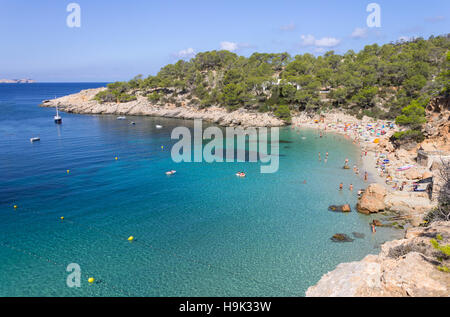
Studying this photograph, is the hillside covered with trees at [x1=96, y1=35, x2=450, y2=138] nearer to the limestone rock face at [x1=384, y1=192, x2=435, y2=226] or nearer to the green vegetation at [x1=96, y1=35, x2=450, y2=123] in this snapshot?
the green vegetation at [x1=96, y1=35, x2=450, y2=123]

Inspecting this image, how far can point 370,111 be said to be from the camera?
214 feet

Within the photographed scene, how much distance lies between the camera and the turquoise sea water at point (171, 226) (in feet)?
56.0

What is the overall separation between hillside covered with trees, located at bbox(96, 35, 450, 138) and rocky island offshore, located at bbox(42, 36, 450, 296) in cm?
29

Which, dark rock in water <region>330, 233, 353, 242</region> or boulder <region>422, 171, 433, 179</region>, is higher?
boulder <region>422, 171, 433, 179</region>

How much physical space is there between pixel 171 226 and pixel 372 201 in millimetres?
17239

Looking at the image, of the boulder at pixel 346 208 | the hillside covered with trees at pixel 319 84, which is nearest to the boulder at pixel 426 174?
the boulder at pixel 346 208

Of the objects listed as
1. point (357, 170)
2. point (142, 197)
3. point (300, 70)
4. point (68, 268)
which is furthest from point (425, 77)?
point (68, 268)

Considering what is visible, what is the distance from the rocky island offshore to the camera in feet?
42.5

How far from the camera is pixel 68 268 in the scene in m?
18.0

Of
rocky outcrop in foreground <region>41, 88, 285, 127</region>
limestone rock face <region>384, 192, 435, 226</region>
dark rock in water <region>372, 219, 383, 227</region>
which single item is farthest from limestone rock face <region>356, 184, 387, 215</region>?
rocky outcrop in foreground <region>41, 88, 285, 127</region>

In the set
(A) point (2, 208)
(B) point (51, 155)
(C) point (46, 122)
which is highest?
(C) point (46, 122)

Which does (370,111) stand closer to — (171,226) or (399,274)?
(171,226)
